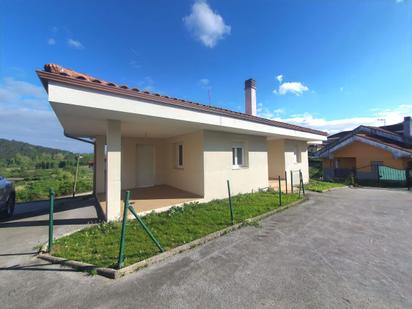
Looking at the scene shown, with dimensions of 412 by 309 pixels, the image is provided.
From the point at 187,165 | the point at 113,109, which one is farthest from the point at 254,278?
the point at 187,165

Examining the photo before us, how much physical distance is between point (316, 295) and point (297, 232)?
2.70 metres

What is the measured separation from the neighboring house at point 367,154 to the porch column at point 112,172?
1747cm

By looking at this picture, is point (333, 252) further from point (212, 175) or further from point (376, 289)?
point (212, 175)

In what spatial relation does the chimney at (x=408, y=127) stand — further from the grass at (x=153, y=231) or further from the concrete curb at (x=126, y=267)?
the concrete curb at (x=126, y=267)

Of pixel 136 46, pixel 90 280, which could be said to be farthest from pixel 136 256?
pixel 136 46

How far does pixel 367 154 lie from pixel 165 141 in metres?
17.5

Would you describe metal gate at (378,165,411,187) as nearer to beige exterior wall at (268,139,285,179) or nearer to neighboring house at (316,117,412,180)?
neighboring house at (316,117,412,180)

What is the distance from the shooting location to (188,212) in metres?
6.74

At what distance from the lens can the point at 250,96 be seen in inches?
462

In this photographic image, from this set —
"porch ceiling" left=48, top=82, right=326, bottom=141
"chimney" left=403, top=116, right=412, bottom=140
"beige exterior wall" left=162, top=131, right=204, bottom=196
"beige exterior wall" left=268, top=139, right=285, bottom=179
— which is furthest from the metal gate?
"beige exterior wall" left=162, top=131, right=204, bottom=196

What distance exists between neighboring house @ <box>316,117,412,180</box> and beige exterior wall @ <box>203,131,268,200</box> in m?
10.4

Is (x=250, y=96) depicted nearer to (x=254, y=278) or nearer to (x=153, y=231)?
(x=153, y=231)

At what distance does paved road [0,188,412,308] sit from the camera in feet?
8.79

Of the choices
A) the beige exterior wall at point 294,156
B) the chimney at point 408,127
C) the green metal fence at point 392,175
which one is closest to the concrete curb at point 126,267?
the beige exterior wall at point 294,156
